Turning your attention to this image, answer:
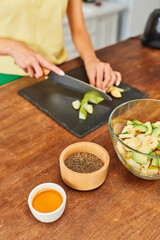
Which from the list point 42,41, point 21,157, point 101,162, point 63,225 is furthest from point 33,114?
point 42,41

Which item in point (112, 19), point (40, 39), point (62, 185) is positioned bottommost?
point (112, 19)

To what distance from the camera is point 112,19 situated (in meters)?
3.10

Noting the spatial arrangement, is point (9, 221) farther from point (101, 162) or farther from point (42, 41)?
point (42, 41)

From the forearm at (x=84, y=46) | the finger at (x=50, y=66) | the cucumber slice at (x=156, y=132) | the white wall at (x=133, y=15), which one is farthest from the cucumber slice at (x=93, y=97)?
the white wall at (x=133, y=15)

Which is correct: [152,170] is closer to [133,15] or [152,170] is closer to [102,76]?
[102,76]

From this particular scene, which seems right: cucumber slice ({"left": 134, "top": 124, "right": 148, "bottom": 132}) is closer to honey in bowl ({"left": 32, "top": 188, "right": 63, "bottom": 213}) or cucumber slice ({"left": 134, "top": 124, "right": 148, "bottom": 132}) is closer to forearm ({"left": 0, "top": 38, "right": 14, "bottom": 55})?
honey in bowl ({"left": 32, "top": 188, "right": 63, "bottom": 213})

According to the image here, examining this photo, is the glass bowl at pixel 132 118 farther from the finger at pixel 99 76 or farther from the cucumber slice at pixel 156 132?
the finger at pixel 99 76

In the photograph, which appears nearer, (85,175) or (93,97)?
(85,175)

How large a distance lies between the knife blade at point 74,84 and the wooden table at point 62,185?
0.61 feet

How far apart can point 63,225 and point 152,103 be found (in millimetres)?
582

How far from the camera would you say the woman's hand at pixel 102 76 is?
121 centimetres

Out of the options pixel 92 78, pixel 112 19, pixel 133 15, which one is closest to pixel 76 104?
pixel 92 78

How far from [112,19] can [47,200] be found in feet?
9.62

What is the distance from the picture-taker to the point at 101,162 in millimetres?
744
